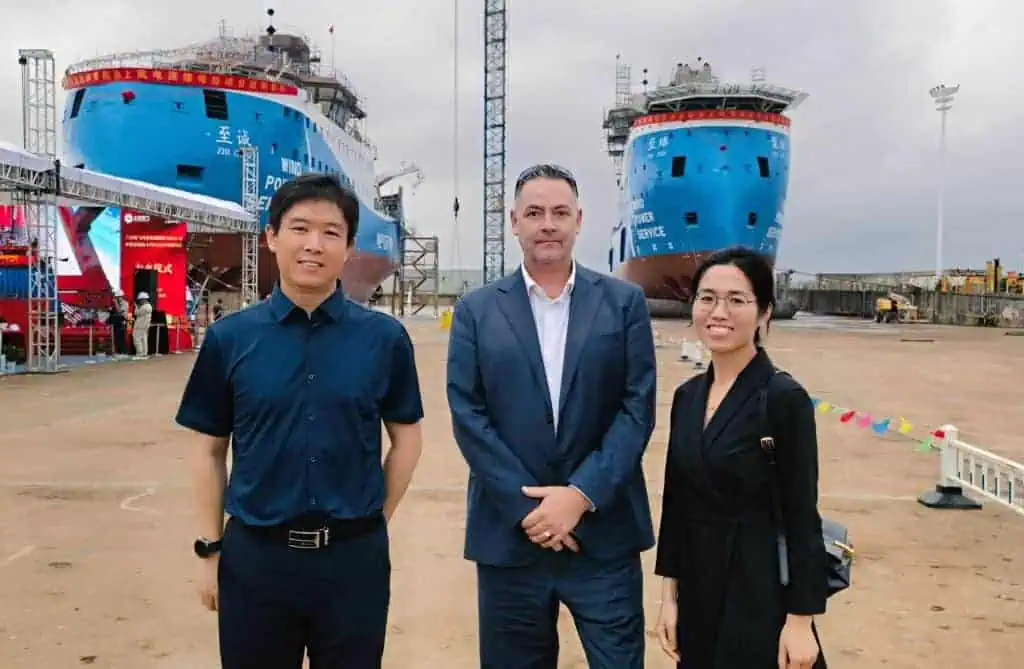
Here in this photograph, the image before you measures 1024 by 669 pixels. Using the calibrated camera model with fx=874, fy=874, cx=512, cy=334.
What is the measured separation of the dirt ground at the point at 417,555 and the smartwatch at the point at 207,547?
1576 mm

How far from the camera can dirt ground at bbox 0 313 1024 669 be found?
3.95m

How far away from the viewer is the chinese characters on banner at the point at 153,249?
2055 centimetres

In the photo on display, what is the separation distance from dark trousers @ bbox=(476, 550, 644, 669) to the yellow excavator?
43430mm

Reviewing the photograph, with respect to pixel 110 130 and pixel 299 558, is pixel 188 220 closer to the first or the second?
pixel 110 130

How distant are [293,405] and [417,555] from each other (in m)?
3.20

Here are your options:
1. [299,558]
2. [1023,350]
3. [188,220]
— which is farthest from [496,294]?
[1023,350]

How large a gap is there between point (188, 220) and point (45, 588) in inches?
670

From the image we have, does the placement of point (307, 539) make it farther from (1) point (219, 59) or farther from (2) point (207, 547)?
(1) point (219, 59)

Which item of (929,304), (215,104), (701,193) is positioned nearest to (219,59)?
(215,104)

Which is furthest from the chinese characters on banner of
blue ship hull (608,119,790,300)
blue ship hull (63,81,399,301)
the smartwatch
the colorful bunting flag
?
blue ship hull (608,119,790,300)

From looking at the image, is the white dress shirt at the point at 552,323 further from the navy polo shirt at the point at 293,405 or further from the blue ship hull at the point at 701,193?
the blue ship hull at the point at 701,193

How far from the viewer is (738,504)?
7.82 feet

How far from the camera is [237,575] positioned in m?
2.39

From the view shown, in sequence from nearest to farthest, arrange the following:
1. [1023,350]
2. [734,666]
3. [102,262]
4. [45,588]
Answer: [734,666]
[45,588]
[102,262]
[1023,350]
